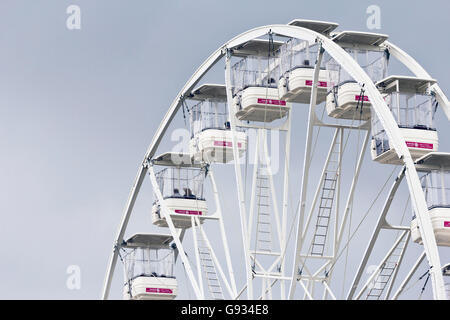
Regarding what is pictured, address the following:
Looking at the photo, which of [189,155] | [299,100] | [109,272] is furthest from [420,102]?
[109,272]

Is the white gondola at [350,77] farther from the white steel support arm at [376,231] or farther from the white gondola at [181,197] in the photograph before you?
the white gondola at [181,197]

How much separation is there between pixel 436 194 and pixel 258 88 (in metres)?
13.6

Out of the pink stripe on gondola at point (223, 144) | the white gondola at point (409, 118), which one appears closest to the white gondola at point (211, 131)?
the pink stripe on gondola at point (223, 144)

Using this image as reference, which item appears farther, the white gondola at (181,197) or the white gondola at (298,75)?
the white gondola at (181,197)

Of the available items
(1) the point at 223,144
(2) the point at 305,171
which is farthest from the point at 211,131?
(2) the point at 305,171

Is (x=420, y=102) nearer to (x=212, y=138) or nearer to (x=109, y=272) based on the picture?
(x=212, y=138)

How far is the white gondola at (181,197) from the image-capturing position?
8506 cm

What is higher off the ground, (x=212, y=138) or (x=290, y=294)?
(x=212, y=138)

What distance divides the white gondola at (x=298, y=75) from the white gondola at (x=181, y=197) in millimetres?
16402

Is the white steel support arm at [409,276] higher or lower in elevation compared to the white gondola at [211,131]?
lower

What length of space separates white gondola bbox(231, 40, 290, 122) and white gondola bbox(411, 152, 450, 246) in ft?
35.1

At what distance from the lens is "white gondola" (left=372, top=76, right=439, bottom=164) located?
62875mm

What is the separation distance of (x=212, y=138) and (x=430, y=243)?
25654 millimetres

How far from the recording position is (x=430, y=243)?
55781 mm
